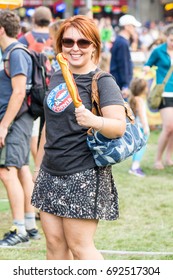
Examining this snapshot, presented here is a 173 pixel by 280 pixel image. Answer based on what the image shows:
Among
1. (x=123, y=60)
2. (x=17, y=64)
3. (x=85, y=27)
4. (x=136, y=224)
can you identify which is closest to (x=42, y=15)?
(x=123, y=60)

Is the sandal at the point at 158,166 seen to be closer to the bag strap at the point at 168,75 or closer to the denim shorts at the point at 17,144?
the bag strap at the point at 168,75

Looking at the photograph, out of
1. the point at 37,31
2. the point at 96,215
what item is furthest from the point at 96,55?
the point at 37,31

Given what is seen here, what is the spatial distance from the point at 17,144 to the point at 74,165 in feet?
7.00

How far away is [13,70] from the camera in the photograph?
6.12 m

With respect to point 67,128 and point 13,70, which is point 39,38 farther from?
point 67,128

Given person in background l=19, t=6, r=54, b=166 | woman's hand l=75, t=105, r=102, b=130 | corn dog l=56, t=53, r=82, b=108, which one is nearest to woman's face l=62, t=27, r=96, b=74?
corn dog l=56, t=53, r=82, b=108

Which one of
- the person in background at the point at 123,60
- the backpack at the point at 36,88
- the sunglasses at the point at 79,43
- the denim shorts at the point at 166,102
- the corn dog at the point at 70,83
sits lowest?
the denim shorts at the point at 166,102

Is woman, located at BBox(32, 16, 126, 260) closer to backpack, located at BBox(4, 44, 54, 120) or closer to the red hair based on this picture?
the red hair

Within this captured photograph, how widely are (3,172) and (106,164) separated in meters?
2.23

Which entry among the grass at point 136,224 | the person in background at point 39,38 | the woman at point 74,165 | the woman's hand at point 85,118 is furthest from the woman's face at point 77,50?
the person in background at point 39,38

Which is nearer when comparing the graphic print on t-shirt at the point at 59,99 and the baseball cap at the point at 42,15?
the graphic print on t-shirt at the point at 59,99

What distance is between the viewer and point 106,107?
411 centimetres

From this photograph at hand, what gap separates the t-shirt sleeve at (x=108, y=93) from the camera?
13.5ft

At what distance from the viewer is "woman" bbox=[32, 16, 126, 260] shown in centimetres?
424
